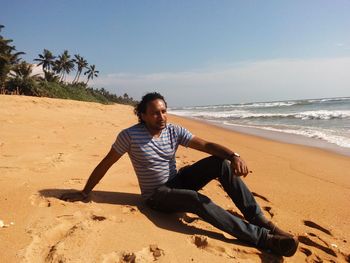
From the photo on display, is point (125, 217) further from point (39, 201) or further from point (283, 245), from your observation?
point (283, 245)

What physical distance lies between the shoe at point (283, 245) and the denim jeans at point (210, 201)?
0.23 ft

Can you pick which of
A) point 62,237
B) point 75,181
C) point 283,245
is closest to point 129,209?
point 62,237

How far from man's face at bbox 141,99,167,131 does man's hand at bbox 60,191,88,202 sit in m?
0.94

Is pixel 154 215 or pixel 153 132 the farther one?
pixel 153 132

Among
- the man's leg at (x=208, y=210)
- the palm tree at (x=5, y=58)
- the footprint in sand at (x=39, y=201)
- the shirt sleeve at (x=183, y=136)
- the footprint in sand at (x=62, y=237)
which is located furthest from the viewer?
the palm tree at (x=5, y=58)

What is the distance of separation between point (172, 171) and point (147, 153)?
318 mm

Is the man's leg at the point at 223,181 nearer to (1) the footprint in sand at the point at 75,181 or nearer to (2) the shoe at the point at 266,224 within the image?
(2) the shoe at the point at 266,224

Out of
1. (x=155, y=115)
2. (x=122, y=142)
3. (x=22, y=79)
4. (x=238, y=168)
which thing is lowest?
(x=238, y=168)

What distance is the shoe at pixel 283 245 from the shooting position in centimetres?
261

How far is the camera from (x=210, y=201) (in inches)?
115

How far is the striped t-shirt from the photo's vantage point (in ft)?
10.6

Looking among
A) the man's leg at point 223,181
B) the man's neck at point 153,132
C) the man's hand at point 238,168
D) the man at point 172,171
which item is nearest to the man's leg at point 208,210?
the man at point 172,171

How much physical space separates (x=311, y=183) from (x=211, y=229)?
2647 mm

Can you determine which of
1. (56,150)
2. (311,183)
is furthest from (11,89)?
(311,183)
